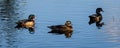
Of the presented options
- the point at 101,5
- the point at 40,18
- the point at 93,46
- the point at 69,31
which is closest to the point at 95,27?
the point at 69,31

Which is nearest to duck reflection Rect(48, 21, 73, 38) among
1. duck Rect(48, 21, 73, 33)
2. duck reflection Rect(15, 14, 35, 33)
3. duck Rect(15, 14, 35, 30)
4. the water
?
duck Rect(48, 21, 73, 33)

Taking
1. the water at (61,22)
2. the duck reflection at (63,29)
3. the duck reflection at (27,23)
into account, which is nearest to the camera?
the water at (61,22)

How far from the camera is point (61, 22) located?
43.2 meters

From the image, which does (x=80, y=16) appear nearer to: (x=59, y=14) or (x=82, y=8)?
(x=59, y=14)

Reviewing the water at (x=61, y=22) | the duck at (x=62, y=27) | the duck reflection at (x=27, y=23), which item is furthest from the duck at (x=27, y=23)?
the duck at (x=62, y=27)

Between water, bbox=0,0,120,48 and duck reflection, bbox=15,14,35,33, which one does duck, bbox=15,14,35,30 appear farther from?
water, bbox=0,0,120,48

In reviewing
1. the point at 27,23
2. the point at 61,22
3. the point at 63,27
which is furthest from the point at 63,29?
the point at 27,23

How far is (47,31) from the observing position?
125 ft

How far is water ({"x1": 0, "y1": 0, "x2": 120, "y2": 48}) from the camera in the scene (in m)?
32.9

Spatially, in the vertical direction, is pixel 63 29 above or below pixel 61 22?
below

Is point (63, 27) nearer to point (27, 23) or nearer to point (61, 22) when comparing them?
point (61, 22)

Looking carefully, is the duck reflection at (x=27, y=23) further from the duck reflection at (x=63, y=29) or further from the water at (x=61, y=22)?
the duck reflection at (x=63, y=29)

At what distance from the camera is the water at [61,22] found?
32.9 meters

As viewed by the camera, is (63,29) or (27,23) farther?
(27,23)
